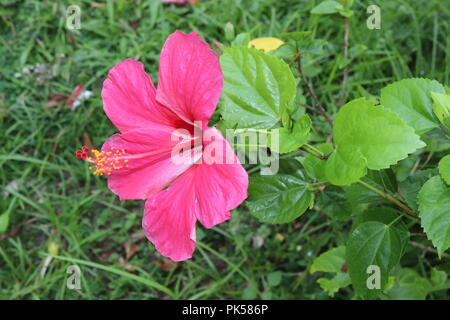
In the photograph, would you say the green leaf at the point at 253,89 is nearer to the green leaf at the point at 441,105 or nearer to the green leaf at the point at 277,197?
the green leaf at the point at 277,197

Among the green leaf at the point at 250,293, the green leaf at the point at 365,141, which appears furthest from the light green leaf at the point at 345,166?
the green leaf at the point at 250,293

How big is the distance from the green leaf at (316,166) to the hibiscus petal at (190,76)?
0.86 feet

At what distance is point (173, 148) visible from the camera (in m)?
1.02

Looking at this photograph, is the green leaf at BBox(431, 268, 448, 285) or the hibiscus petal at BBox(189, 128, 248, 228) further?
the green leaf at BBox(431, 268, 448, 285)

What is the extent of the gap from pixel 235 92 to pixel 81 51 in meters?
1.99

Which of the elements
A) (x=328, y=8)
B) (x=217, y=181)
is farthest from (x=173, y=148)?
(x=328, y=8)

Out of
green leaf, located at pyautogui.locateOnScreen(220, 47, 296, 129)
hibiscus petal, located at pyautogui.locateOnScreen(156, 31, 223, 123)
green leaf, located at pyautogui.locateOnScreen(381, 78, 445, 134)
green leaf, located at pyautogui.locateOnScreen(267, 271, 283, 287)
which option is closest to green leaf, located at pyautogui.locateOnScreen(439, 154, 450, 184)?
green leaf, located at pyautogui.locateOnScreen(381, 78, 445, 134)

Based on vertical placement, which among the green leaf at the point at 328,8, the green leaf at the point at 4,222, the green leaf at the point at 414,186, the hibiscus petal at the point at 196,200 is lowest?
the green leaf at the point at 4,222

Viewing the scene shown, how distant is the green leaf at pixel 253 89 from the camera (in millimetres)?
922

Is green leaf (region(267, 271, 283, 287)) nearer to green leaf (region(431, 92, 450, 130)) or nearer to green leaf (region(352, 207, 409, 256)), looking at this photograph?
green leaf (region(352, 207, 409, 256))

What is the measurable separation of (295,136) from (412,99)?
13.9 inches

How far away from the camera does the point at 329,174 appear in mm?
908

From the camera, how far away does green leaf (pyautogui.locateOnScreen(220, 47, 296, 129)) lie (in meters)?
0.92

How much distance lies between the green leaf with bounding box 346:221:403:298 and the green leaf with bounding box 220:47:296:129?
41 cm
